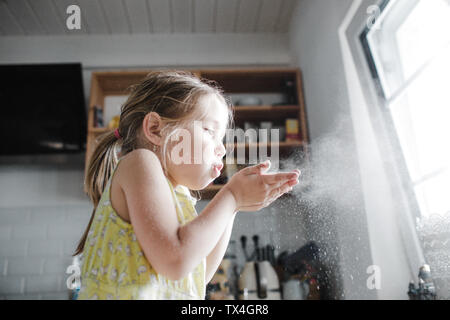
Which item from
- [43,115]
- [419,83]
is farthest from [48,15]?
Result: [43,115]

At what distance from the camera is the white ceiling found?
0.66m

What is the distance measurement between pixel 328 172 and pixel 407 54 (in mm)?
378

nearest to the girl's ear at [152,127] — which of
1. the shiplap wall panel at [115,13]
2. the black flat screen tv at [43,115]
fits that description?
→ the shiplap wall panel at [115,13]

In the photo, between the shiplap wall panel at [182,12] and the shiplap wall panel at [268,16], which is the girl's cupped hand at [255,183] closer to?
the shiplap wall panel at [182,12]

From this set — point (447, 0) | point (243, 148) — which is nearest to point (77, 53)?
point (243, 148)

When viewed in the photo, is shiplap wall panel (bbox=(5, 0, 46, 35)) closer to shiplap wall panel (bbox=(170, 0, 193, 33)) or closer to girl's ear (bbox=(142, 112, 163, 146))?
shiplap wall panel (bbox=(170, 0, 193, 33))

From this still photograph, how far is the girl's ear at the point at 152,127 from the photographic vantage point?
0.45 meters

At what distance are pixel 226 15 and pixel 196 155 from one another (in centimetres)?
63

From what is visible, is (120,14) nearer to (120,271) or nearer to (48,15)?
(48,15)

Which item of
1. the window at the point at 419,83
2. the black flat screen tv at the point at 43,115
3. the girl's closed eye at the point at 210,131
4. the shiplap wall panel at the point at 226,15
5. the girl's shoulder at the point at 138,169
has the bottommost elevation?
the girl's shoulder at the point at 138,169

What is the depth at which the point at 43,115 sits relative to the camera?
5.35ft

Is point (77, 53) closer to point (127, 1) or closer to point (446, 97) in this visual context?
point (127, 1)

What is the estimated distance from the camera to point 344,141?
1006 millimetres

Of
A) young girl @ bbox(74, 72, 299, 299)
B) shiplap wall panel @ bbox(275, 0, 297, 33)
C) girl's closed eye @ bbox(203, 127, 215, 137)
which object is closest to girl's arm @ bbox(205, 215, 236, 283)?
young girl @ bbox(74, 72, 299, 299)
